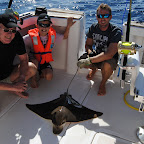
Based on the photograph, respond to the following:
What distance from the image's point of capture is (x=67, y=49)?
3.40m

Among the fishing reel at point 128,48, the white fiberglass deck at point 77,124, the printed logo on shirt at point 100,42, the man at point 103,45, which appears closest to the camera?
the fishing reel at point 128,48

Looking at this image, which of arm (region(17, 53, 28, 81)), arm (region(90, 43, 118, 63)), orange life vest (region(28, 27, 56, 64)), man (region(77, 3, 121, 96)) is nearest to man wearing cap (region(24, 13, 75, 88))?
orange life vest (region(28, 27, 56, 64))

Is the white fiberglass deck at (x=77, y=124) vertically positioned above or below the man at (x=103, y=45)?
below

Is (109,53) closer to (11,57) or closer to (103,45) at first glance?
(103,45)

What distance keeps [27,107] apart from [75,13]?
74.2 inches

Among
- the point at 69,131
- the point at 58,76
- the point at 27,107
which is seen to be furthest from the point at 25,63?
the point at 69,131

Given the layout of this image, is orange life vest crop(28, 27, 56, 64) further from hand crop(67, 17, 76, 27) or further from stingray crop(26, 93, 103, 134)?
stingray crop(26, 93, 103, 134)

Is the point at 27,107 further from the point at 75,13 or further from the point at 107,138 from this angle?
the point at 75,13

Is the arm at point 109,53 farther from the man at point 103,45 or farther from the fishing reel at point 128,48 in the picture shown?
the fishing reel at point 128,48

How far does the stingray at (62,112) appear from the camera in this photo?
230cm

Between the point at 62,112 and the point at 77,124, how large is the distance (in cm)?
27

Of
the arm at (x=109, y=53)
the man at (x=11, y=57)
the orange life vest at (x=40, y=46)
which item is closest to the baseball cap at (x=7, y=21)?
the man at (x=11, y=57)

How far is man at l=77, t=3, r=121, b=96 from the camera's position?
9.02 ft

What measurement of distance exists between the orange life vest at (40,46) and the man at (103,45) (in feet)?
1.95
